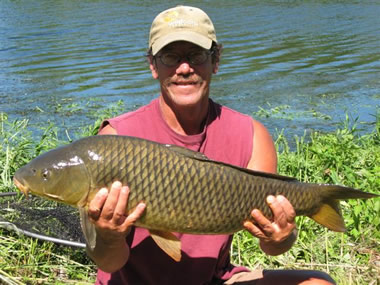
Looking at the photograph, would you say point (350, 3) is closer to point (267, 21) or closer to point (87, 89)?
point (267, 21)

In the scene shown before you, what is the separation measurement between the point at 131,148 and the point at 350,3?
1691 centimetres

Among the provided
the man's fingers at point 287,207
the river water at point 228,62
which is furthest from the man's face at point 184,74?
the river water at point 228,62

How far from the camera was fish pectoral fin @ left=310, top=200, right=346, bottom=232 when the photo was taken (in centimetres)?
213

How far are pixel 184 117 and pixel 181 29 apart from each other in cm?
34

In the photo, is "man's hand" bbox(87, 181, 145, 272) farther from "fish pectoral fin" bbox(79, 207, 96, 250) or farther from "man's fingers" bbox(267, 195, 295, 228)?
"man's fingers" bbox(267, 195, 295, 228)

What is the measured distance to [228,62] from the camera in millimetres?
10156

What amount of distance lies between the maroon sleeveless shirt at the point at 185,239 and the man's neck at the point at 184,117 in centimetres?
3

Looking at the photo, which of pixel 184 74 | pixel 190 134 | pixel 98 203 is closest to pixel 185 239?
pixel 190 134

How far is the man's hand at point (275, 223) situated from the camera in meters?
2.02

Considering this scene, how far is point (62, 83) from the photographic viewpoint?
884 centimetres

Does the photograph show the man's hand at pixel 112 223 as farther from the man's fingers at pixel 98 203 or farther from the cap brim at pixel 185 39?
the cap brim at pixel 185 39

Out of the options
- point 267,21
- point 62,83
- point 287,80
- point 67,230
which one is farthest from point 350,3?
point 67,230

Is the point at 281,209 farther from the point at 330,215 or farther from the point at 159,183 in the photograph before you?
the point at 159,183

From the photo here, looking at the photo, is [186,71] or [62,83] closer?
[186,71]
